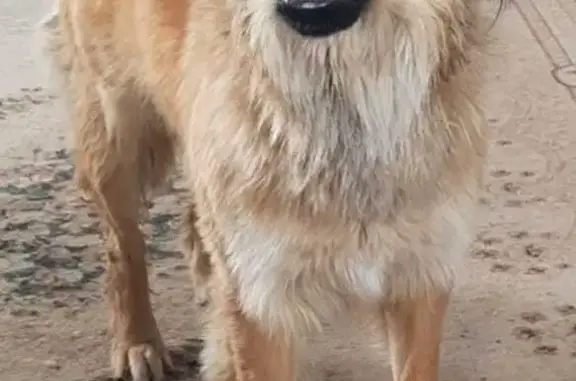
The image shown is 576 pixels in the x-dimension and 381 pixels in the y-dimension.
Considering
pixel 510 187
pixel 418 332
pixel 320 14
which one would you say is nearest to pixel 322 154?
pixel 320 14

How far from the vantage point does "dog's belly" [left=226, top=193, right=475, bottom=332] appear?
1.33 metres

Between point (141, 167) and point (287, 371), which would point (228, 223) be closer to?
point (287, 371)

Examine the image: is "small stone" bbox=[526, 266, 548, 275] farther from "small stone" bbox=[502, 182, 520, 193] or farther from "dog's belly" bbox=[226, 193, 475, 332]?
"dog's belly" bbox=[226, 193, 475, 332]

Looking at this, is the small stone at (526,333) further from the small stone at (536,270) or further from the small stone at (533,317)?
the small stone at (536,270)

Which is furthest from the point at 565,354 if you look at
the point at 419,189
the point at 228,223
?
the point at 228,223

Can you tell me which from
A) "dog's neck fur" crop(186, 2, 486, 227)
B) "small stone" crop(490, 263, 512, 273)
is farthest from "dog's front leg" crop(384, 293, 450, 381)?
"small stone" crop(490, 263, 512, 273)

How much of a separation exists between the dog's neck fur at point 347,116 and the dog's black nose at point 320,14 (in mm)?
40

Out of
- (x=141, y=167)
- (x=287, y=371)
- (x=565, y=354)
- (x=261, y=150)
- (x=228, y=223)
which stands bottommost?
(x=565, y=354)

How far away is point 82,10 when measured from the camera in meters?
1.69

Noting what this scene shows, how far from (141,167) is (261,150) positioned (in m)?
0.55

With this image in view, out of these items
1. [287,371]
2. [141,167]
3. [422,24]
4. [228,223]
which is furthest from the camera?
→ [141,167]

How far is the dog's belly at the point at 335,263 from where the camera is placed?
1334 mm

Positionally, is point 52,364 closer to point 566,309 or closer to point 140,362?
point 140,362

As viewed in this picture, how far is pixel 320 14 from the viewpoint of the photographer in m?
1.18
